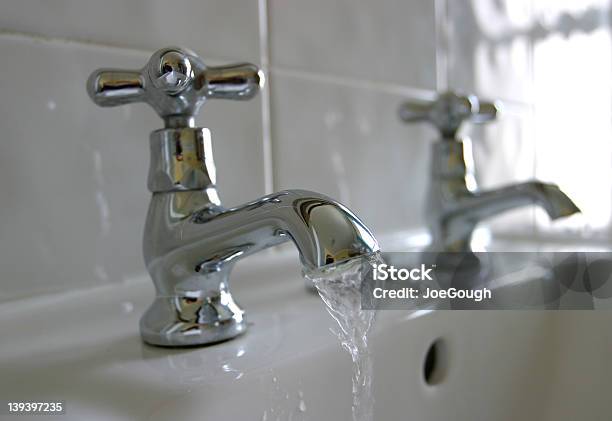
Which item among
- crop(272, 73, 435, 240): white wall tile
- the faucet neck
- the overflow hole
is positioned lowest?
the overflow hole

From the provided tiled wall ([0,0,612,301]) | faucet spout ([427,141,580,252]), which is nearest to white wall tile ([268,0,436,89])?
tiled wall ([0,0,612,301])

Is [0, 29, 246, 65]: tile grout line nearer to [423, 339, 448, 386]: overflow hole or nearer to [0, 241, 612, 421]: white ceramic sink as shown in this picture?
[0, 241, 612, 421]: white ceramic sink

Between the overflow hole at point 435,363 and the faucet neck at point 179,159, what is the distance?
0.20 m

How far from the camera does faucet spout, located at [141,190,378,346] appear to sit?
30 centimetres

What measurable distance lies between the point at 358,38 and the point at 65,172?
311mm

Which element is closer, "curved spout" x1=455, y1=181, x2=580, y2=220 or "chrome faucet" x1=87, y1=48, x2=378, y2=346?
"chrome faucet" x1=87, y1=48, x2=378, y2=346

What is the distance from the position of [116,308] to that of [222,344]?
0.32ft

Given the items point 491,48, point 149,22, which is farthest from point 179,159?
point 491,48

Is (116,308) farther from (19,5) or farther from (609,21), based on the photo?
(609,21)

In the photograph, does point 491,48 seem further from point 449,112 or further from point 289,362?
point 289,362

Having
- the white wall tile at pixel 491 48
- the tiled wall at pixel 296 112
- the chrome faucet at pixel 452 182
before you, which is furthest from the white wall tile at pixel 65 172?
the white wall tile at pixel 491 48

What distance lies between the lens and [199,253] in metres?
0.32

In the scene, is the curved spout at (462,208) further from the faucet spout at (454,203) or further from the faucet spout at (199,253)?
the faucet spout at (199,253)

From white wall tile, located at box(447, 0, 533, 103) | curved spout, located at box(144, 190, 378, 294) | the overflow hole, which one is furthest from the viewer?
white wall tile, located at box(447, 0, 533, 103)
